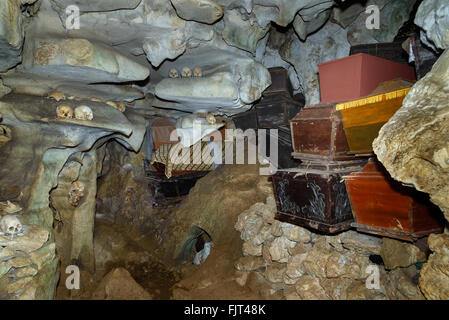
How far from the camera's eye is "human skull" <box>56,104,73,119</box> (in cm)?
538

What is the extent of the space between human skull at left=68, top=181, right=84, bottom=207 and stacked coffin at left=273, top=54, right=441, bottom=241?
211 inches

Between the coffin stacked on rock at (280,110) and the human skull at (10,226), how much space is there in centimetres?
605

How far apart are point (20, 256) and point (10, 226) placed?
0.56m

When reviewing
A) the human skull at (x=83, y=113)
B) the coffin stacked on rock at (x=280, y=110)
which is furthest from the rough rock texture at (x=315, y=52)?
the human skull at (x=83, y=113)

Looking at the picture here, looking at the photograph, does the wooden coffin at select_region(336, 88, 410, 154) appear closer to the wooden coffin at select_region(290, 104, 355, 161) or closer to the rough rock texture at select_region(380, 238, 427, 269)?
the wooden coffin at select_region(290, 104, 355, 161)

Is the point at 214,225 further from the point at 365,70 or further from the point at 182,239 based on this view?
the point at 365,70

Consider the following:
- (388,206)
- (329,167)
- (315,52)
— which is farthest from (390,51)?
(388,206)

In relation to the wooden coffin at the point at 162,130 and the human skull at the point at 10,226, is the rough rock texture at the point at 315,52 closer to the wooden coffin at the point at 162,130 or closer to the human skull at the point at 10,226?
the wooden coffin at the point at 162,130

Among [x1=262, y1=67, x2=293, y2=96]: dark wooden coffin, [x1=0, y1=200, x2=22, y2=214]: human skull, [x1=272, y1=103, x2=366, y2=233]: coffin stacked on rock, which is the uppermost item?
[x1=262, y1=67, x2=293, y2=96]: dark wooden coffin

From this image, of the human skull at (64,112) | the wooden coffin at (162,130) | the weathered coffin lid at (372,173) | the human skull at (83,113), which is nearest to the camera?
the weathered coffin lid at (372,173)

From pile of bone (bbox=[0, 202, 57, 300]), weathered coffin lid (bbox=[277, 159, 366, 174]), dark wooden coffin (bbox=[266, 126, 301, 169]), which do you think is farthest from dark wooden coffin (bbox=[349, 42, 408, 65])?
pile of bone (bbox=[0, 202, 57, 300])

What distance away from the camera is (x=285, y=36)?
25.1 feet

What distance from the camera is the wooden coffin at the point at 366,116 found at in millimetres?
3438

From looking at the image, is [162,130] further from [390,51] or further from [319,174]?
[390,51]
